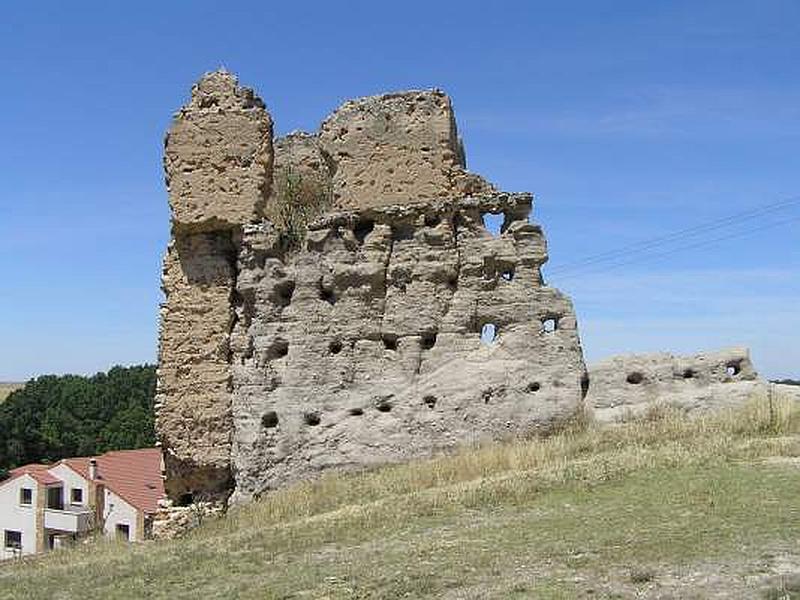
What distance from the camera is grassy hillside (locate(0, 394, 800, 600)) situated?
22.8 feet

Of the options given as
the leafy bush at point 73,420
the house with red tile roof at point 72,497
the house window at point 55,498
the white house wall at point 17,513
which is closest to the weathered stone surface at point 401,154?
the house with red tile roof at point 72,497

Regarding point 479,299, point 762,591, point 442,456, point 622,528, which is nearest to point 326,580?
point 622,528

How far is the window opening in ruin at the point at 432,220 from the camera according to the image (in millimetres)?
14047

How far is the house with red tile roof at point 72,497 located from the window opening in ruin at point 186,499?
2286 centimetres

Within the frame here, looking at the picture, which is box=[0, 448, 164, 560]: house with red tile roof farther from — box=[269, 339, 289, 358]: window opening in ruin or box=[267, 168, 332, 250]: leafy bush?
box=[269, 339, 289, 358]: window opening in ruin

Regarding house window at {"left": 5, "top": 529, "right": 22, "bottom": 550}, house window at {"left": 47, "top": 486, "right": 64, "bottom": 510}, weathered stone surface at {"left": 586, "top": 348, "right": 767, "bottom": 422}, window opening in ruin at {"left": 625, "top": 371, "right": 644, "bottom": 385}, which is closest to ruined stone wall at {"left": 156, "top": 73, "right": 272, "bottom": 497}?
weathered stone surface at {"left": 586, "top": 348, "right": 767, "bottom": 422}

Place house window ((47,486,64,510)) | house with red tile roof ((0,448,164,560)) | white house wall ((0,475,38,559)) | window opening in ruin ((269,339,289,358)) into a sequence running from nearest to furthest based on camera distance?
window opening in ruin ((269,339,289,358))
house with red tile roof ((0,448,164,560))
house window ((47,486,64,510))
white house wall ((0,475,38,559))

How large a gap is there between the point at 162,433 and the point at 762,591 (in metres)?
10.1

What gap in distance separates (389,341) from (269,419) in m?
2.13

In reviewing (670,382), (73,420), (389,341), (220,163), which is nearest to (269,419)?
(389,341)

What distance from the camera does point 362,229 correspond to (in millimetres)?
14336

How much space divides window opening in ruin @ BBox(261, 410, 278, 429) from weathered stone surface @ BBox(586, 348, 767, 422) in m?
4.58

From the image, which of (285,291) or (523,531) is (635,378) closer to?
(285,291)

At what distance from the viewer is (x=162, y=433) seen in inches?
562
